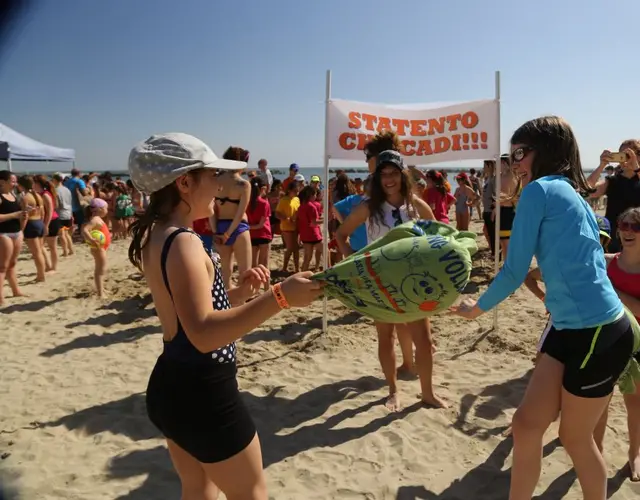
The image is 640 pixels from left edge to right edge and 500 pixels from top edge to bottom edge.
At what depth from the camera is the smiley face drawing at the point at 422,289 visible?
1.93 meters

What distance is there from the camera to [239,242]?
606 cm

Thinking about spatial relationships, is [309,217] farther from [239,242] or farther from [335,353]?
[335,353]

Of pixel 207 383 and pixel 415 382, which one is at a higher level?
pixel 207 383

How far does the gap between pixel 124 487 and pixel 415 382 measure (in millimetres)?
2560

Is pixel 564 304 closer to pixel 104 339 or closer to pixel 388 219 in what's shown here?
pixel 388 219

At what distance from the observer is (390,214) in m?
3.78

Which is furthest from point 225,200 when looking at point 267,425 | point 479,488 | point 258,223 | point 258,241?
point 479,488

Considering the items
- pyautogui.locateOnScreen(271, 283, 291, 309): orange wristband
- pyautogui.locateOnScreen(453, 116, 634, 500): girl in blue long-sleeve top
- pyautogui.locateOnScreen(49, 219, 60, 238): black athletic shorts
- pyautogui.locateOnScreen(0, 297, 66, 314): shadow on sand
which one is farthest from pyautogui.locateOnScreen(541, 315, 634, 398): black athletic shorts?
Answer: pyautogui.locateOnScreen(49, 219, 60, 238): black athletic shorts

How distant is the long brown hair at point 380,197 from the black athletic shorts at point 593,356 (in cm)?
178

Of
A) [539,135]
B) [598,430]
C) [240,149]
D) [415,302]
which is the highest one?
[240,149]

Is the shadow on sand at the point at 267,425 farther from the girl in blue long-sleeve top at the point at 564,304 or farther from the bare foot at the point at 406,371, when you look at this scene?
the girl in blue long-sleeve top at the point at 564,304

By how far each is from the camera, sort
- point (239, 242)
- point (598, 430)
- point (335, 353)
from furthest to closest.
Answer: point (239, 242) → point (335, 353) → point (598, 430)

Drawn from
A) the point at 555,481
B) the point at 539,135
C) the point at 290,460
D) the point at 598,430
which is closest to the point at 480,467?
the point at 555,481

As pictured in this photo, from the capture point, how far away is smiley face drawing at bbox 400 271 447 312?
76.1 inches
